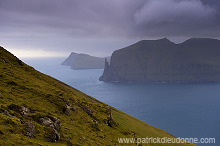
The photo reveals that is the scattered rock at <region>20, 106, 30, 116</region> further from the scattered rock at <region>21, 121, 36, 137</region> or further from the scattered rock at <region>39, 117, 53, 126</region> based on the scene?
the scattered rock at <region>21, 121, 36, 137</region>

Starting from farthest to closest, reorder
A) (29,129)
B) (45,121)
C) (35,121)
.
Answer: (45,121), (35,121), (29,129)

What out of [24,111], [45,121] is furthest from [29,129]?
[24,111]

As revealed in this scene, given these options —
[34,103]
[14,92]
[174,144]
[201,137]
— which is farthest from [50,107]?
[201,137]

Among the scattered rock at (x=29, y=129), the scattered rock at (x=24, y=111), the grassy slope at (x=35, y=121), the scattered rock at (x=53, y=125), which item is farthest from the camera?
the scattered rock at (x=24, y=111)

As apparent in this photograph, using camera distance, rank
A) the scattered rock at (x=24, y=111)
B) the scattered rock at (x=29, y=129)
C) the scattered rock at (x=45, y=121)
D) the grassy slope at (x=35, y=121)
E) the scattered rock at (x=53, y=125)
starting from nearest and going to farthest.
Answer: the grassy slope at (x=35, y=121) < the scattered rock at (x=29, y=129) < the scattered rock at (x=53, y=125) < the scattered rock at (x=45, y=121) < the scattered rock at (x=24, y=111)

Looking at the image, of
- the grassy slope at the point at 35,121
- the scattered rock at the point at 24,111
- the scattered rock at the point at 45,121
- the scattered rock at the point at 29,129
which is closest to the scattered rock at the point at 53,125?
the scattered rock at the point at 45,121

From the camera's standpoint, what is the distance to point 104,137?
1342 inches

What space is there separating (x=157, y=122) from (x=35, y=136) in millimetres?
162126

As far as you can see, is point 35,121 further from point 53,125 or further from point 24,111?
point 24,111

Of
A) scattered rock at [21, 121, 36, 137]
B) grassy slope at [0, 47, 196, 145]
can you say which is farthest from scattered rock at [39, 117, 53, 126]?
scattered rock at [21, 121, 36, 137]

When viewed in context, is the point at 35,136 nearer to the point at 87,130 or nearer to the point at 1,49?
the point at 87,130

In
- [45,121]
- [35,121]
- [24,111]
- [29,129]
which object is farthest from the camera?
[24,111]

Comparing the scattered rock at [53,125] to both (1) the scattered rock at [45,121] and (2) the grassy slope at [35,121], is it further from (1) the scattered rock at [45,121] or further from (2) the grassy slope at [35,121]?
(2) the grassy slope at [35,121]

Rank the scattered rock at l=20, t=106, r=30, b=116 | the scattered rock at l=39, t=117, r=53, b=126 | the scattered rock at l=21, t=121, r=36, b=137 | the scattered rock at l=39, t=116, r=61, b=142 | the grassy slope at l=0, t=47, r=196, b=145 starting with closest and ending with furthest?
1. the grassy slope at l=0, t=47, r=196, b=145
2. the scattered rock at l=21, t=121, r=36, b=137
3. the scattered rock at l=39, t=116, r=61, b=142
4. the scattered rock at l=39, t=117, r=53, b=126
5. the scattered rock at l=20, t=106, r=30, b=116
